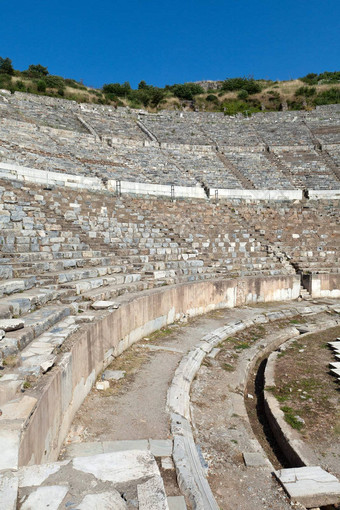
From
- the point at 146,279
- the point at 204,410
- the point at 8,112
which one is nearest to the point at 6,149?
the point at 8,112

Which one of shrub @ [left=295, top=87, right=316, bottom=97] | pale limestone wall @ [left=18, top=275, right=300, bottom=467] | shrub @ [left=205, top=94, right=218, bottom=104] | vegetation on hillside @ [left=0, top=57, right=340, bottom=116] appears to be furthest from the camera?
shrub @ [left=205, top=94, right=218, bottom=104]

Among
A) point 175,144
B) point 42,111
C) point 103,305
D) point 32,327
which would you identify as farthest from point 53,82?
point 32,327

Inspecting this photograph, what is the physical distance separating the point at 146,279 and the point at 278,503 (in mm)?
6278

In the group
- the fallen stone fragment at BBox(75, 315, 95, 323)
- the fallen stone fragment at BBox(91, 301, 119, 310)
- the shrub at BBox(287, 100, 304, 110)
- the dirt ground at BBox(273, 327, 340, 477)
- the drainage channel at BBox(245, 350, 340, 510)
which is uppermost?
the shrub at BBox(287, 100, 304, 110)

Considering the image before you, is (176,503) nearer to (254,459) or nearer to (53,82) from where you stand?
(254,459)

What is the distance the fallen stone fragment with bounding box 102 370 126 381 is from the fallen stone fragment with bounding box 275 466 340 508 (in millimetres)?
2583

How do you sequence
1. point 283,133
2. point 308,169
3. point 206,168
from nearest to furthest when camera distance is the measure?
point 206,168
point 308,169
point 283,133

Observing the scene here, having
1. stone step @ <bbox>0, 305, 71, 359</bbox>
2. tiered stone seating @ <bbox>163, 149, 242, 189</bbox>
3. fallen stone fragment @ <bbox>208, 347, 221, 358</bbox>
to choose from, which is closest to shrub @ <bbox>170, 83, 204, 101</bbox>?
tiered stone seating @ <bbox>163, 149, 242, 189</bbox>

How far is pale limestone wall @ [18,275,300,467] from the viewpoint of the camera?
2.89 meters

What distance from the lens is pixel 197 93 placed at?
42094 mm

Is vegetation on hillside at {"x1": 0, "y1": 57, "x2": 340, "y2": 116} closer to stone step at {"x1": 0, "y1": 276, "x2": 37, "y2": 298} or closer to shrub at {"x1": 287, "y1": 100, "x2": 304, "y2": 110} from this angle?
shrub at {"x1": 287, "y1": 100, "x2": 304, "y2": 110}

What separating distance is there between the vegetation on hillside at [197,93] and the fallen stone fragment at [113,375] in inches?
1291

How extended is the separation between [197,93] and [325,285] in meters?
36.7

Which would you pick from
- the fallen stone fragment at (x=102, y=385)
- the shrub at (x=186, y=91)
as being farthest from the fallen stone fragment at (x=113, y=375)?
the shrub at (x=186, y=91)
